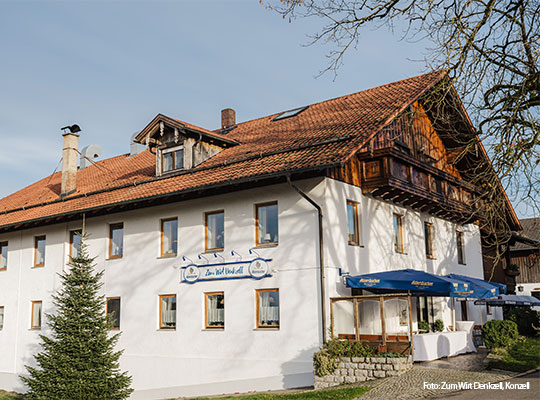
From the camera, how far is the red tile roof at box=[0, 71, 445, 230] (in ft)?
51.9

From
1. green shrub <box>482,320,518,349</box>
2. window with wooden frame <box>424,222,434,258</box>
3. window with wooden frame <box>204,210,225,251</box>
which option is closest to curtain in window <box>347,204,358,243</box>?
window with wooden frame <box>204,210,225,251</box>

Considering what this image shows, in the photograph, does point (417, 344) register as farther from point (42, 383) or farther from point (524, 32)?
point (42, 383)

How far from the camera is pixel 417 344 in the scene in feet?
50.9

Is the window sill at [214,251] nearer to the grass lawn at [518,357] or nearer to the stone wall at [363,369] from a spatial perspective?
the stone wall at [363,369]

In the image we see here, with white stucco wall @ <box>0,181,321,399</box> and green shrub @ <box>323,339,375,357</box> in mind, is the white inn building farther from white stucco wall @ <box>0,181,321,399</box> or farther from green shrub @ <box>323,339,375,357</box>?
green shrub @ <box>323,339,375,357</box>

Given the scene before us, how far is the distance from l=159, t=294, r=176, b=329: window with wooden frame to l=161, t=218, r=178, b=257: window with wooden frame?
136 centimetres

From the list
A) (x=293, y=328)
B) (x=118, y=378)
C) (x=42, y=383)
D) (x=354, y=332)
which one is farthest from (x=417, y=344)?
(x=42, y=383)

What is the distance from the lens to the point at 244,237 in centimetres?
1662

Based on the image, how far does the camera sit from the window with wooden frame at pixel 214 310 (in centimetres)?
1684

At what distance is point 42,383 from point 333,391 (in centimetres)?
836

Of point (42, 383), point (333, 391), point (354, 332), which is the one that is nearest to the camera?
point (333, 391)

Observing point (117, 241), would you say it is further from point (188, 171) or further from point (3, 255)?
point (3, 255)

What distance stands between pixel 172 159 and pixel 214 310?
5.79 metres

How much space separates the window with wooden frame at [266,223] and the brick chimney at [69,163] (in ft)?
32.2
